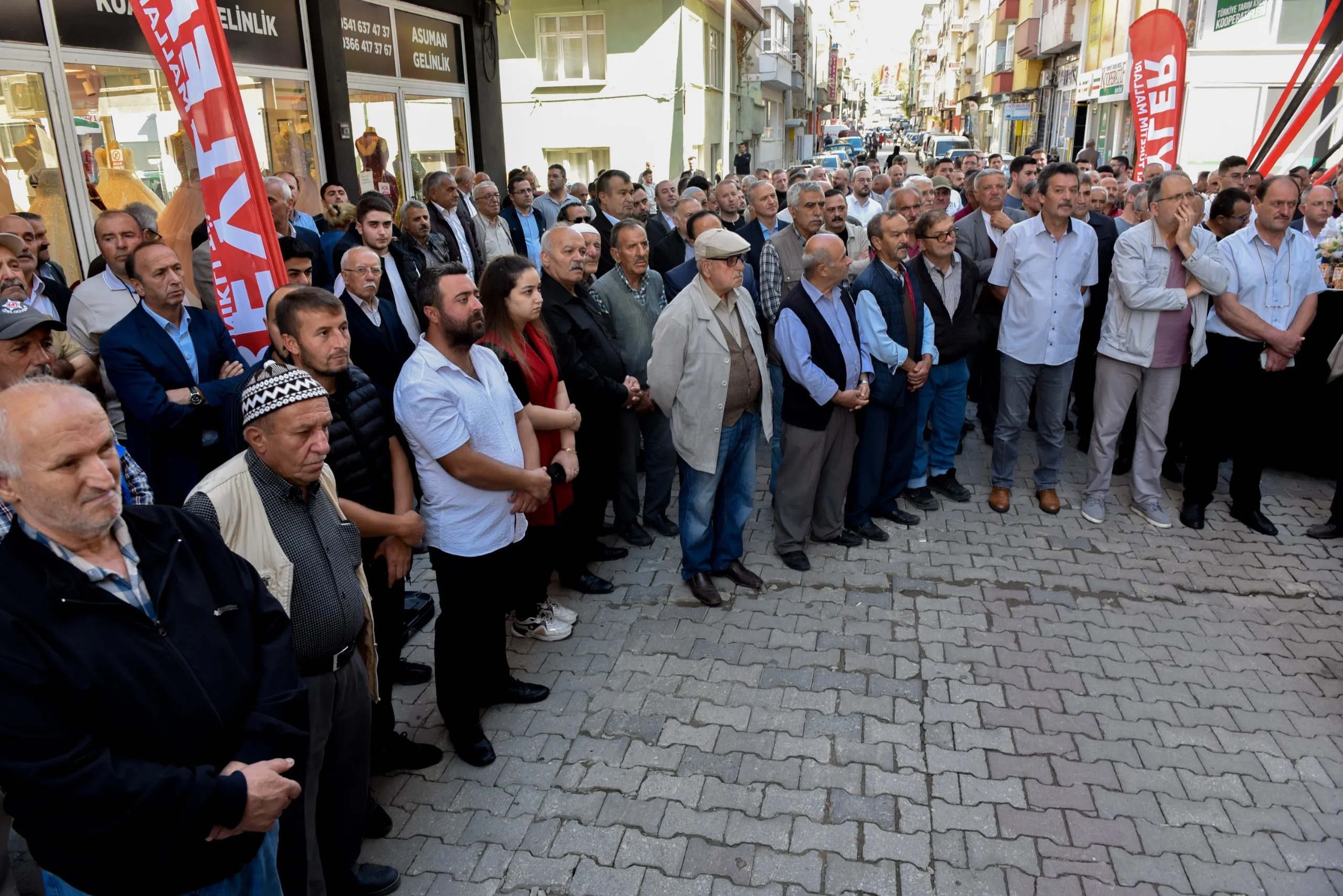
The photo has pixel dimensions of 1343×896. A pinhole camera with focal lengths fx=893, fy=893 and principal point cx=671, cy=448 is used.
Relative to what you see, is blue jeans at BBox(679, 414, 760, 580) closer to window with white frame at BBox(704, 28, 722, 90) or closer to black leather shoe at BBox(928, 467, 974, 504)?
black leather shoe at BBox(928, 467, 974, 504)

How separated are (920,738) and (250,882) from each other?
8.65ft

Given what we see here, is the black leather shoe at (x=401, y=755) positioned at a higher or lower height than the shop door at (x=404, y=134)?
lower

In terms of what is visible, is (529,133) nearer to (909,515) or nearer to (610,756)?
(909,515)

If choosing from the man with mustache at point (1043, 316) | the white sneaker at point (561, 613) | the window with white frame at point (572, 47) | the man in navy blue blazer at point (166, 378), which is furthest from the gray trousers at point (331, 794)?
the window with white frame at point (572, 47)

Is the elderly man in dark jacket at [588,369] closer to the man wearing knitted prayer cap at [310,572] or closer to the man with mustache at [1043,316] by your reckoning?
the man wearing knitted prayer cap at [310,572]

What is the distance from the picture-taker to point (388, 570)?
11.2 feet

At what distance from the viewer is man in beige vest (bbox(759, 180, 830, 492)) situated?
20.5 ft

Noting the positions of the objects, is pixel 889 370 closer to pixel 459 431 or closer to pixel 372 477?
pixel 459 431

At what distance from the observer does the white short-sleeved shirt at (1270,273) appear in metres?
5.75

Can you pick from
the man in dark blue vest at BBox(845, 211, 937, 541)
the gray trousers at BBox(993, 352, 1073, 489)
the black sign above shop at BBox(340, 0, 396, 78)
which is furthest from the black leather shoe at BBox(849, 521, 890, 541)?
the black sign above shop at BBox(340, 0, 396, 78)

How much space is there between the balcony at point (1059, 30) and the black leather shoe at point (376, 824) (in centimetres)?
3808

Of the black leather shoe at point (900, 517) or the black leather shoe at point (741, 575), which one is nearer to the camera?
the black leather shoe at point (741, 575)

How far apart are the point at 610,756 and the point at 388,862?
0.94m

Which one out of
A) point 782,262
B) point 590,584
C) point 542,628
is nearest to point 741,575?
point 590,584
